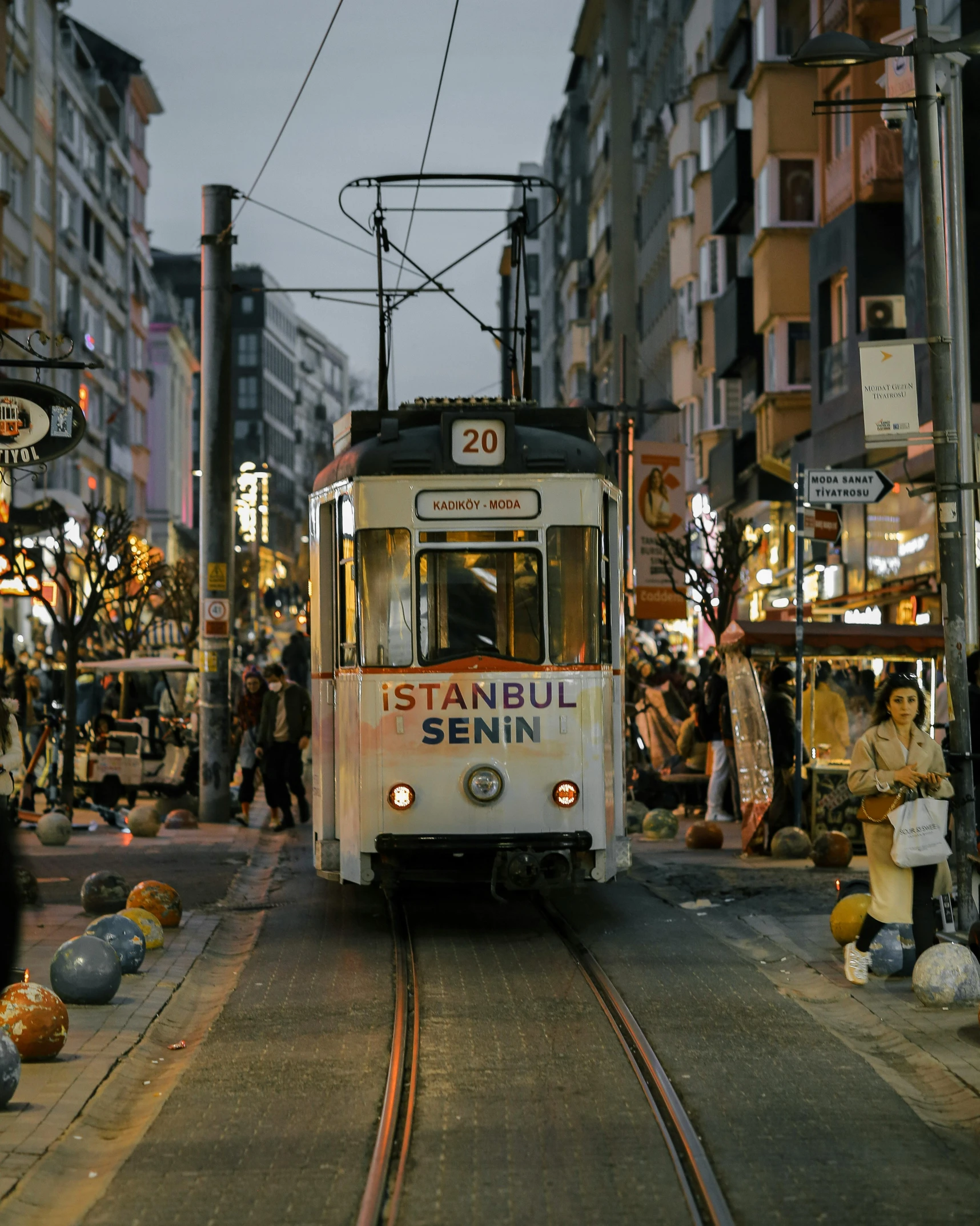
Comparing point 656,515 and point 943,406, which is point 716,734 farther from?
point 656,515

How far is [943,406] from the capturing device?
13109mm

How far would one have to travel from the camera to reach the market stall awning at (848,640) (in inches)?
741

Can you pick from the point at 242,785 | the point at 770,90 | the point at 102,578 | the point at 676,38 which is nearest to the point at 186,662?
the point at 102,578

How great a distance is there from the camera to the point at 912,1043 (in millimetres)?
9219

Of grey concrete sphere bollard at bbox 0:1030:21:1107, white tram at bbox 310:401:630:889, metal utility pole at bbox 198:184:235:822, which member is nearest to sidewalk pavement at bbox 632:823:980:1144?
white tram at bbox 310:401:630:889

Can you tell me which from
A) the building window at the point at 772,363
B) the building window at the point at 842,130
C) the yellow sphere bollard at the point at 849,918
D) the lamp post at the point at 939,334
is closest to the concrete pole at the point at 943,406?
the lamp post at the point at 939,334

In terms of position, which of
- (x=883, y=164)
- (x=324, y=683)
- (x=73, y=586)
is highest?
(x=883, y=164)

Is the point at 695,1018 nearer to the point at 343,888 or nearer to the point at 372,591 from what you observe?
the point at 372,591

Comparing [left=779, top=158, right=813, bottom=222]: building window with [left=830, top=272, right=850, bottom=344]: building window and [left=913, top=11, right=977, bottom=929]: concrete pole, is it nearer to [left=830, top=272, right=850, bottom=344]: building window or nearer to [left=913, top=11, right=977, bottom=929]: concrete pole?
[left=830, top=272, right=850, bottom=344]: building window

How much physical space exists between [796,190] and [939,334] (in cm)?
2681

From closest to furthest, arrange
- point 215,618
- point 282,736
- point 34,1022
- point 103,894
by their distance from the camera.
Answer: point 34,1022 < point 103,894 < point 282,736 < point 215,618

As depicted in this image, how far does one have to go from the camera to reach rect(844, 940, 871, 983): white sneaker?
11.0 metres

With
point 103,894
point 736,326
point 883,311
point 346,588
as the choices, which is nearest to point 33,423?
point 346,588

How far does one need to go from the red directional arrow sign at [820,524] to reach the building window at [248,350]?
489 feet
